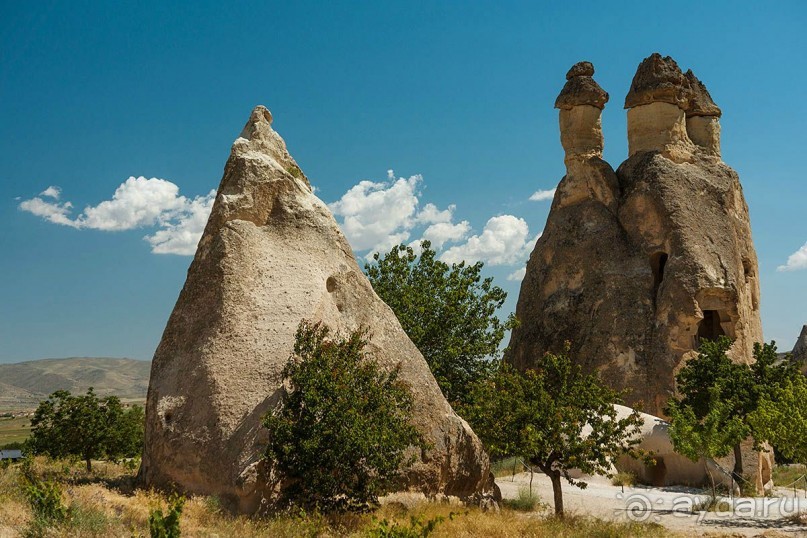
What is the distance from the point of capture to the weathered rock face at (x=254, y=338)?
1084cm

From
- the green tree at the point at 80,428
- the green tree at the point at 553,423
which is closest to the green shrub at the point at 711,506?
the green tree at the point at 553,423

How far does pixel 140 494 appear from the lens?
35.0 ft

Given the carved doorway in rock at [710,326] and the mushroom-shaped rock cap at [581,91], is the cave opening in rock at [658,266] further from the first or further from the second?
the mushroom-shaped rock cap at [581,91]

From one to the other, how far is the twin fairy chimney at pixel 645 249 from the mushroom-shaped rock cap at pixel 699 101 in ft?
0.21

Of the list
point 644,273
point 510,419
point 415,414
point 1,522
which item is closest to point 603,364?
point 644,273

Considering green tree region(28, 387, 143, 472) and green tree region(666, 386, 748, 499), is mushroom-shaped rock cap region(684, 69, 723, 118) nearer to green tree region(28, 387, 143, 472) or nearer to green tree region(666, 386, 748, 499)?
green tree region(666, 386, 748, 499)

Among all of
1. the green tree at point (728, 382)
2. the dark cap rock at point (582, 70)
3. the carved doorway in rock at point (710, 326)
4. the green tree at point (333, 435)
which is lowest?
the green tree at point (333, 435)

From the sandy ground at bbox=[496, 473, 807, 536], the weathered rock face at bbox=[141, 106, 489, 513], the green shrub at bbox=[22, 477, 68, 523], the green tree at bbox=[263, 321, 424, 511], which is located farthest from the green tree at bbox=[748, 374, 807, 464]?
the green shrub at bbox=[22, 477, 68, 523]

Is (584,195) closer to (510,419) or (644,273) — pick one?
(644,273)

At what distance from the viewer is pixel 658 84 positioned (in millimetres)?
30719

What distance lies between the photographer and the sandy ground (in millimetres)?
13758

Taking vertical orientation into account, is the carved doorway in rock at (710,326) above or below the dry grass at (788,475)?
above

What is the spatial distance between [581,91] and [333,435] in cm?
2534

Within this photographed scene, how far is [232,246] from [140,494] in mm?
4286
